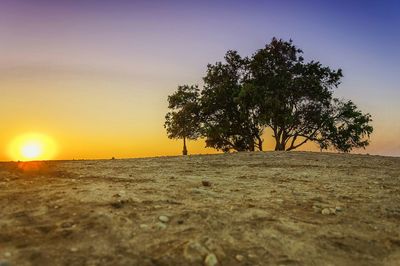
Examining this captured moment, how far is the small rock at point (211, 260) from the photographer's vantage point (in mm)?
4902

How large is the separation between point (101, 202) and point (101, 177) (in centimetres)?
343

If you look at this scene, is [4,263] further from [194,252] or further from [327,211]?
[327,211]

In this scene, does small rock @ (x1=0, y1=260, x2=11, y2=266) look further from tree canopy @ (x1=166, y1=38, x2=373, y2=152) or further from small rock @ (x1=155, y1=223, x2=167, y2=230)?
tree canopy @ (x1=166, y1=38, x2=373, y2=152)

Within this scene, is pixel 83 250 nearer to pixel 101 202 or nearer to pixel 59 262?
pixel 59 262

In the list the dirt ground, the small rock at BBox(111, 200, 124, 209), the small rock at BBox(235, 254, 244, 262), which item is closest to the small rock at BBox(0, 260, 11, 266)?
the dirt ground

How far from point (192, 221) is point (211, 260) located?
4.28 ft

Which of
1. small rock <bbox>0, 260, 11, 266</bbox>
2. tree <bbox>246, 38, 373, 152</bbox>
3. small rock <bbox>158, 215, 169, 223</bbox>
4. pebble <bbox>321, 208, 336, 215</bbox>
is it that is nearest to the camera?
small rock <bbox>0, 260, 11, 266</bbox>

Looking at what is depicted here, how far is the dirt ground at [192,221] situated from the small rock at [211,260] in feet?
0.04

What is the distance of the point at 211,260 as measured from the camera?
4.95m

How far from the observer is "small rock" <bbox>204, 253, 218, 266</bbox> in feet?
16.1

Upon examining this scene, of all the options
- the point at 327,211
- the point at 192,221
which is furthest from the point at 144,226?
the point at 327,211

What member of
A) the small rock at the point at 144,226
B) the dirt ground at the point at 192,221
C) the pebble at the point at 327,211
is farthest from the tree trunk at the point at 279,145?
the small rock at the point at 144,226

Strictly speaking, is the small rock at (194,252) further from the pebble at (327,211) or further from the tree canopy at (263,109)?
the tree canopy at (263,109)

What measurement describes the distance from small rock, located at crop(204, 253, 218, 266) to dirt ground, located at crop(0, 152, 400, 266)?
12mm
